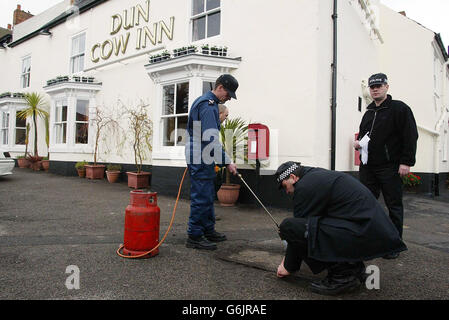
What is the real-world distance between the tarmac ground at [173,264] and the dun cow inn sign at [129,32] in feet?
19.6

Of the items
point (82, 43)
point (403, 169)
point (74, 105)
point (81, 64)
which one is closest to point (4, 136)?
point (81, 64)

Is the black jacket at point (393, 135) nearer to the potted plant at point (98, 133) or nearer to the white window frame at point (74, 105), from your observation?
the potted plant at point (98, 133)

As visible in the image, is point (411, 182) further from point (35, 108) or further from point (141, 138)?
point (35, 108)

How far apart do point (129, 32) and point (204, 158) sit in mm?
8466

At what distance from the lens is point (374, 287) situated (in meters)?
2.84

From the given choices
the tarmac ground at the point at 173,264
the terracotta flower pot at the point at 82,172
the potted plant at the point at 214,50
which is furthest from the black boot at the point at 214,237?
the terracotta flower pot at the point at 82,172

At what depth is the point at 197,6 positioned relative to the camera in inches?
350

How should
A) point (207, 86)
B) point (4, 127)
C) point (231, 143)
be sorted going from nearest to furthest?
point (231, 143) → point (207, 86) → point (4, 127)

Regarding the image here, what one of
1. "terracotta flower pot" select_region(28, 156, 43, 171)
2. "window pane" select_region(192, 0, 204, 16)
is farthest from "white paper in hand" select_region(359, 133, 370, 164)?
"terracotta flower pot" select_region(28, 156, 43, 171)

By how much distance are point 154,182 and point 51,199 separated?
2427 mm

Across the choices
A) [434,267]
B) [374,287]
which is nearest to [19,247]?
[374,287]

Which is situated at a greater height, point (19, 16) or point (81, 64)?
point (19, 16)

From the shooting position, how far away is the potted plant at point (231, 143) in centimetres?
673
